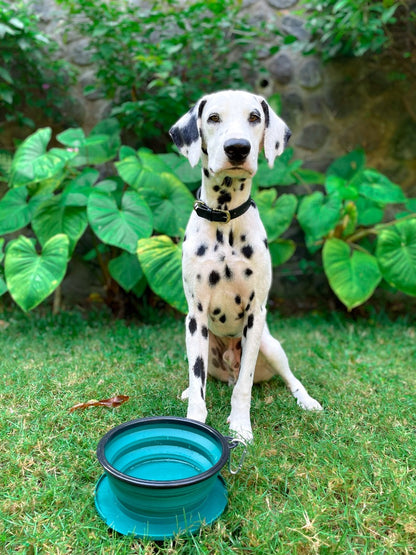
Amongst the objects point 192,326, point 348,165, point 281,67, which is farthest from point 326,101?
point 192,326

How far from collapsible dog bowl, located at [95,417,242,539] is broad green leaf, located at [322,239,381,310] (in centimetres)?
183

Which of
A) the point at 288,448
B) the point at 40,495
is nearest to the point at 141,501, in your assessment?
the point at 40,495

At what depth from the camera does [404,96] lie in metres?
Result: 3.84

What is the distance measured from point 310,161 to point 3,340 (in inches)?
113

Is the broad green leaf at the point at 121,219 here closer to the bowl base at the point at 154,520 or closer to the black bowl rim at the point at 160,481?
the black bowl rim at the point at 160,481

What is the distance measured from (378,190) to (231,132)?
208cm

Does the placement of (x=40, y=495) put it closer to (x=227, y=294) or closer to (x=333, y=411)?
(x=227, y=294)

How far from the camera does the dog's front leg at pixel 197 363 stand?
70.6 inches

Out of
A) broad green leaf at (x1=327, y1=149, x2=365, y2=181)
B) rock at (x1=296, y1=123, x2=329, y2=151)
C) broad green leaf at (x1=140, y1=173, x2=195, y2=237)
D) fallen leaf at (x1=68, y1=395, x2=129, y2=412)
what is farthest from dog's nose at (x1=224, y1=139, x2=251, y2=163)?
rock at (x1=296, y1=123, x2=329, y2=151)

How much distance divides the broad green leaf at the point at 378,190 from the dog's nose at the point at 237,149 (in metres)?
1.98

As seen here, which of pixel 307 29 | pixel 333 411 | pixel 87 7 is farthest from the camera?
pixel 307 29

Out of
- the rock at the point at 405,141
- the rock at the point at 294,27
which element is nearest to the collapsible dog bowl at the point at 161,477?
the rock at the point at 405,141

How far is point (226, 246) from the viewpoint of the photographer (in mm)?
1784

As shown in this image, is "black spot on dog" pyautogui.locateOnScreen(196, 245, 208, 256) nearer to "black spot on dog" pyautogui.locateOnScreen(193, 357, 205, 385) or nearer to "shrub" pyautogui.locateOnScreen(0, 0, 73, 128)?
"black spot on dog" pyautogui.locateOnScreen(193, 357, 205, 385)
